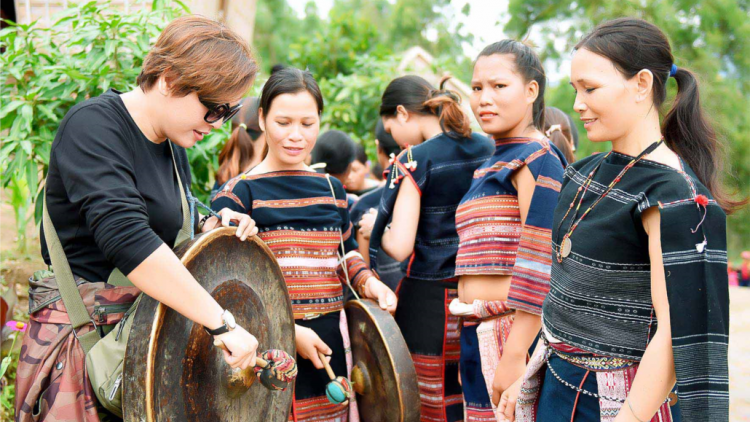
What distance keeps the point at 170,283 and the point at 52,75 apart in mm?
2166

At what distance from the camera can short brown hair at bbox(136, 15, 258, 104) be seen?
1.85 m

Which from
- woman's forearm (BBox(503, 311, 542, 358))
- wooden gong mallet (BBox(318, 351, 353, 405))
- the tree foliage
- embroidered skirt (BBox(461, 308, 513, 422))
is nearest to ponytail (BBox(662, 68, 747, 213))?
woman's forearm (BBox(503, 311, 542, 358))

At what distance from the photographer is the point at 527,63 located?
102 inches

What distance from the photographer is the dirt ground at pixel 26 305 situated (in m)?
4.34

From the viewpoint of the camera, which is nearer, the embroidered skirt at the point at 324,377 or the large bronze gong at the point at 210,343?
the large bronze gong at the point at 210,343

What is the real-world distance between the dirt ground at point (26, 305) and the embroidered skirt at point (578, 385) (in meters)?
3.42

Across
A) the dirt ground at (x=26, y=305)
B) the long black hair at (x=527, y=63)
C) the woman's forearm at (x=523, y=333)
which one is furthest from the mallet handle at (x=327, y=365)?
the dirt ground at (x=26, y=305)

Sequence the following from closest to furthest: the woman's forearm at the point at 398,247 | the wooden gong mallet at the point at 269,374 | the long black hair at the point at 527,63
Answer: the wooden gong mallet at the point at 269,374 < the long black hair at the point at 527,63 < the woman's forearm at the point at 398,247

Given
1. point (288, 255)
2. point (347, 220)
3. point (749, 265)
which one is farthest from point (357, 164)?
point (749, 265)

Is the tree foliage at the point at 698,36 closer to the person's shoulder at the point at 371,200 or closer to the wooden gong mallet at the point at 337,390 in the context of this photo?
the person's shoulder at the point at 371,200

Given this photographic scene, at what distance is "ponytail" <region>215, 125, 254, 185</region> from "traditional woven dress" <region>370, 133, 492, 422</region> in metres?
0.96

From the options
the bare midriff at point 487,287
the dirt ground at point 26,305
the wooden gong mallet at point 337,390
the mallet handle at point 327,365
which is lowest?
the dirt ground at point 26,305

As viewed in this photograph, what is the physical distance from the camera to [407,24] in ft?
82.4

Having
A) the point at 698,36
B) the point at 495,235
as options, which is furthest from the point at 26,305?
the point at 698,36
